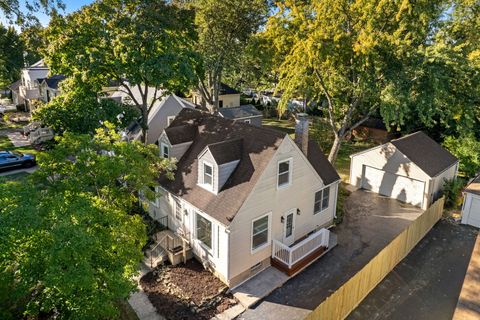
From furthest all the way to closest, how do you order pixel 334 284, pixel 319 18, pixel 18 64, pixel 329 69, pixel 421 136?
pixel 18 64 < pixel 421 136 < pixel 329 69 < pixel 319 18 < pixel 334 284

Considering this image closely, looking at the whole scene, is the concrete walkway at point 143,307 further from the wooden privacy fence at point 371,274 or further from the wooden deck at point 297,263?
the wooden privacy fence at point 371,274

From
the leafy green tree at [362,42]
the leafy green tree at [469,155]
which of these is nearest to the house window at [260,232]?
the leafy green tree at [362,42]

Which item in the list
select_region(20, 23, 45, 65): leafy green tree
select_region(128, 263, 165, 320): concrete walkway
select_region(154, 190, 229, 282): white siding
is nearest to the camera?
select_region(128, 263, 165, 320): concrete walkway

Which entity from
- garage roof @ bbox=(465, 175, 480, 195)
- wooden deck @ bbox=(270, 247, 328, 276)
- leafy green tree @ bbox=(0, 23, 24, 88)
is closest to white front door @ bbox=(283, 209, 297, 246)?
wooden deck @ bbox=(270, 247, 328, 276)

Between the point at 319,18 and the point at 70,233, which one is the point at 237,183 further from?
the point at 319,18

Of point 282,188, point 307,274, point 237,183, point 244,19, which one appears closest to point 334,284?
point 307,274

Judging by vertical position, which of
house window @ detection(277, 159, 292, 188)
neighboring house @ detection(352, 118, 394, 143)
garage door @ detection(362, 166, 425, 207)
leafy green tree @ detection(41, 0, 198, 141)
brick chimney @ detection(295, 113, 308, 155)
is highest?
leafy green tree @ detection(41, 0, 198, 141)

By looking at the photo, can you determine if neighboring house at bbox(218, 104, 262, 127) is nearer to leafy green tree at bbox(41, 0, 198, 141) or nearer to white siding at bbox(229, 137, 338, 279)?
leafy green tree at bbox(41, 0, 198, 141)
